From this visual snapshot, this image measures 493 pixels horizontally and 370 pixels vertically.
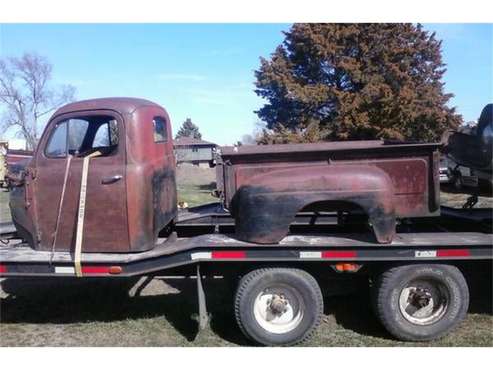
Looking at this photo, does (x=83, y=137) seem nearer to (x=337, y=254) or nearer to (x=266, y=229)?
(x=266, y=229)

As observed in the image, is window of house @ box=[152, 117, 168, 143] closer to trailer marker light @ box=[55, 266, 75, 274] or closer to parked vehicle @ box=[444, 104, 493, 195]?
trailer marker light @ box=[55, 266, 75, 274]

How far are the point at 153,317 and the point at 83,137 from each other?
206 cm

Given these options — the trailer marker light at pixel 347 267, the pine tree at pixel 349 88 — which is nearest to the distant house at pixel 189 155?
the trailer marker light at pixel 347 267

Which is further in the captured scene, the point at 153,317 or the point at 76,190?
the point at 153,317

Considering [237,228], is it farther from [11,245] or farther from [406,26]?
[406,26]

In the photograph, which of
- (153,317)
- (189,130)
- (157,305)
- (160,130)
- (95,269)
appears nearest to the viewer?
(95,269)

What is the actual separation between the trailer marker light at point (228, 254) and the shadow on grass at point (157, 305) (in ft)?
2.79

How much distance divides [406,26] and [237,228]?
2338 centimetres

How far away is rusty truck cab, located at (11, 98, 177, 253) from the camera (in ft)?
15.0

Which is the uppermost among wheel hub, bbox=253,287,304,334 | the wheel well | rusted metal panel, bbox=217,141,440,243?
rusted metal panel, bbox=217,141,440,243

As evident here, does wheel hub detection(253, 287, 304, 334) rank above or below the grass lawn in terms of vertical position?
above

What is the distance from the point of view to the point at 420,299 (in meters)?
4.52

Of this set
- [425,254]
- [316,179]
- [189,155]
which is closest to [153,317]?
[316,179]

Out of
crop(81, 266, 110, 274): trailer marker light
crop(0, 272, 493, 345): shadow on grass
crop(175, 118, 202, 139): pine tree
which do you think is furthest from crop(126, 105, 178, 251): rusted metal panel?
crop(175, 118, 202, 139): pine tree
